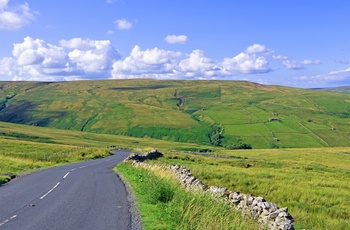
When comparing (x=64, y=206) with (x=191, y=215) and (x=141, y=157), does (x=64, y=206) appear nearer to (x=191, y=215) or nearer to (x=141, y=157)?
(x=191, y=215)

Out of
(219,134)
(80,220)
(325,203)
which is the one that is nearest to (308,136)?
(219,134)

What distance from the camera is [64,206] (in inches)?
719

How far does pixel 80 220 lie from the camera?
15.2m

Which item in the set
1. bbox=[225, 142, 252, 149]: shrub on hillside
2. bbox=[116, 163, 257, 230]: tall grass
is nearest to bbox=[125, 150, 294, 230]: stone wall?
bbox=[116, 163, 257, 230]: tall grass

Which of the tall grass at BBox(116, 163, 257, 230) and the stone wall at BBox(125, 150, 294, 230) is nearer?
the tall grass at BBox(116, 163, 257, 230)

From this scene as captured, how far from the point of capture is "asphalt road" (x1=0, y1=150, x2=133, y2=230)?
47.6 ft

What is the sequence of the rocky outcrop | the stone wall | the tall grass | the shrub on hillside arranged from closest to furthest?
the tall grass, the stone wall, the rocky outcrop, the shrub on hillside

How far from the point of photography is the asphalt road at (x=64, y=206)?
14.5 metres

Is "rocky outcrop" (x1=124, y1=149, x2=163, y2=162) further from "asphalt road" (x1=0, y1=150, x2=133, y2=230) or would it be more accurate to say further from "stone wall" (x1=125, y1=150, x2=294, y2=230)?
"stone wall" (x1=125, y1=150, x2=294, y2=230)

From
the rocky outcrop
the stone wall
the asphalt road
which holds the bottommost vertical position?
the rocky outcrop

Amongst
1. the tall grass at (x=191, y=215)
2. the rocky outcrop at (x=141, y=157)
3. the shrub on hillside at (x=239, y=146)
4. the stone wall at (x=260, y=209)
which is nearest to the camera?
the tall grass at (x=191, y=215)

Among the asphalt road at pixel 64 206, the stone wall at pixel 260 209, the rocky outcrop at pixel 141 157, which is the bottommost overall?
the rocky outcrop at pixel 141 157

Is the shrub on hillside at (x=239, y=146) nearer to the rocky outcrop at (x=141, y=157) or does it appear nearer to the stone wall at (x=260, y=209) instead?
the rocky outcrop at (x=141, y=157)

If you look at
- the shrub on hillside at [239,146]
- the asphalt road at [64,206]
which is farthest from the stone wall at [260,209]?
the shrub on hillside at [239,146]
